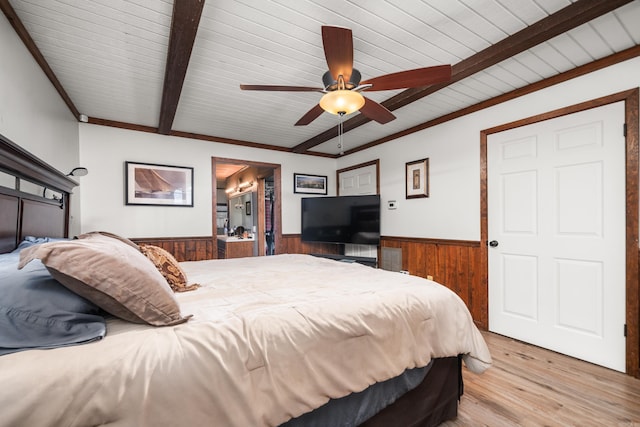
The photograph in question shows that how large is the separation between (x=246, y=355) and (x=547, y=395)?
7.00 ft

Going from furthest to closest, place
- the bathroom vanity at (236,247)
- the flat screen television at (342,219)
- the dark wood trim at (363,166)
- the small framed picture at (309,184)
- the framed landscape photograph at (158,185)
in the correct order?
the bathroom vanity at (236,247)
the small framed picture at (309,184)
the dark wood trim at (363,166)
the flat screen television at (342,219)
the framed landscape photograph at (158,185)

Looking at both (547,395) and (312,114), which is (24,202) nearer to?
(312,114)

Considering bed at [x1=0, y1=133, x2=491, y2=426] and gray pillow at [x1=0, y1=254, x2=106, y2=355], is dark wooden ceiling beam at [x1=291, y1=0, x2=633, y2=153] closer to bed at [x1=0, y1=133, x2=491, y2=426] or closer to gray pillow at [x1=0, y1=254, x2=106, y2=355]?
bed at [x1=0, y1=133, x2=491, y2=426]

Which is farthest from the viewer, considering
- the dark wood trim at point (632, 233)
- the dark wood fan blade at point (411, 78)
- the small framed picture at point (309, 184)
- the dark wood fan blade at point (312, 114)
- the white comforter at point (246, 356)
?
the small framed picture at point (309, 184)

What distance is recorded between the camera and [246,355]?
1.02 meters

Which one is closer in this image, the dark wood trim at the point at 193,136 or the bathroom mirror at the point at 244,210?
the dark wood trim at the point at 193,136

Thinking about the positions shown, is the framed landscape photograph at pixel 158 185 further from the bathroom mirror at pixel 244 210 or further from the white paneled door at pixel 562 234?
the white paneled door at pixel 562 234

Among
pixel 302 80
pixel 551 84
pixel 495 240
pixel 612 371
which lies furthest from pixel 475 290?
pixel 302 80

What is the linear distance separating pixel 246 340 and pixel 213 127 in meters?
3.49

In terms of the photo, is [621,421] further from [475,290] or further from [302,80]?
→ [302,80]

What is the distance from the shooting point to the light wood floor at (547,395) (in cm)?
171

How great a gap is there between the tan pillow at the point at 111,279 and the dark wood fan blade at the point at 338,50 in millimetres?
1424

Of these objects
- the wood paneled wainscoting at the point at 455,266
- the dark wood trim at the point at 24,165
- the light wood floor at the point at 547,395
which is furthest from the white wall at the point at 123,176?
the light wood floor at the point at 547,395

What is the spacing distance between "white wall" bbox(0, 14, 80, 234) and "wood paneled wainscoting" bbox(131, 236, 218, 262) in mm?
1317
